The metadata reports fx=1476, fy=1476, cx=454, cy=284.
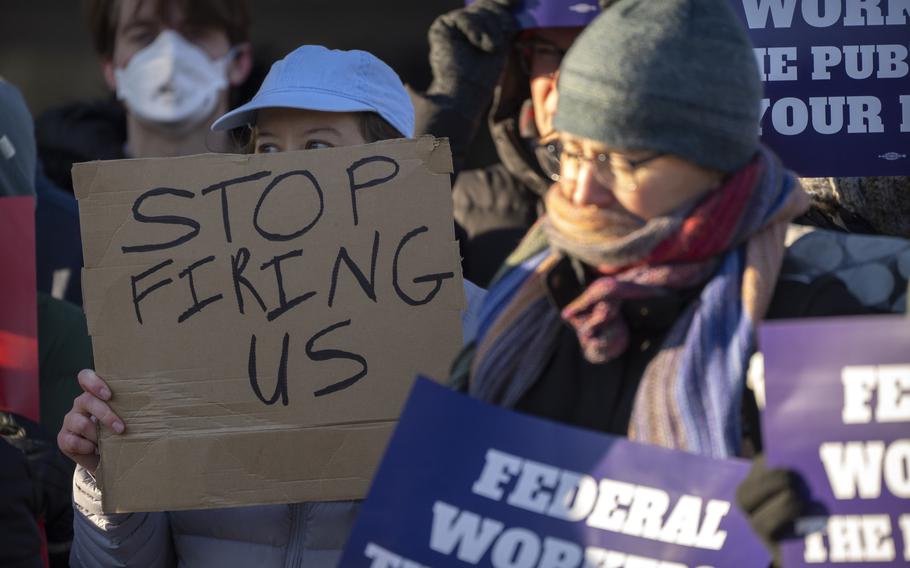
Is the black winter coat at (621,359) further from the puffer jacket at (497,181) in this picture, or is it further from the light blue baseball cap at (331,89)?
the puffer jacket at (497,181)

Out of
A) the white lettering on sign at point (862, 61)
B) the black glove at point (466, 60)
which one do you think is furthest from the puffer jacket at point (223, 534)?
the black glove at point (466, 60)

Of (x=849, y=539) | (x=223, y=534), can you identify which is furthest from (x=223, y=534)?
(x=849, y=539)

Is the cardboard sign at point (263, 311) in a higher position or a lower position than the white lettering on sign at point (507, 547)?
A: higher

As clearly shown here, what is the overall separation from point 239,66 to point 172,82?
28 cm

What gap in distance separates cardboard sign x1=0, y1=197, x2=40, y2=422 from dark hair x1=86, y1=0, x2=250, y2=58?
7.72 feet

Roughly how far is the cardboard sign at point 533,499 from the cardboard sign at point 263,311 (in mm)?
497

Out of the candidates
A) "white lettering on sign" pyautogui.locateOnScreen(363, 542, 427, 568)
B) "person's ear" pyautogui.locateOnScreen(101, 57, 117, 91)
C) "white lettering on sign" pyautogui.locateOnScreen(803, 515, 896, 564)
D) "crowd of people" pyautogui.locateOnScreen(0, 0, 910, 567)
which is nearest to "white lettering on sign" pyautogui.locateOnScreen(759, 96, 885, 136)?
"crowd of people" pyautogui.locateOnScreen(0, 0, 910, 567)

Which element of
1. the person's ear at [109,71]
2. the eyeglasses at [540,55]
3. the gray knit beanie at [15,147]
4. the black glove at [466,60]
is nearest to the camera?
the gray knit beanie at [15,147]

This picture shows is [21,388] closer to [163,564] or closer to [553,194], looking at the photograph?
[163,564]

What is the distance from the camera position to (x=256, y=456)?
8.58 feet

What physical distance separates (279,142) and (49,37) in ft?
12.5

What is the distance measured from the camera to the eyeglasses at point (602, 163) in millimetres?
2084

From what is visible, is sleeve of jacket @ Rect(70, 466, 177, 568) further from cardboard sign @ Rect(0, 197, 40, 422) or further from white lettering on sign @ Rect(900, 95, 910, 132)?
white lettering on sign @ Rect(900, 95, 910, 132)

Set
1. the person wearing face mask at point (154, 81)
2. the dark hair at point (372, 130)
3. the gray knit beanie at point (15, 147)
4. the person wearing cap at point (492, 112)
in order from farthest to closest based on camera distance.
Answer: the person wearing face mask at point (154, 81)
the person wearing cap at point (492, 112)
the gray knit beanie at point (15, 147)
the dark hair at point (372, 130)
